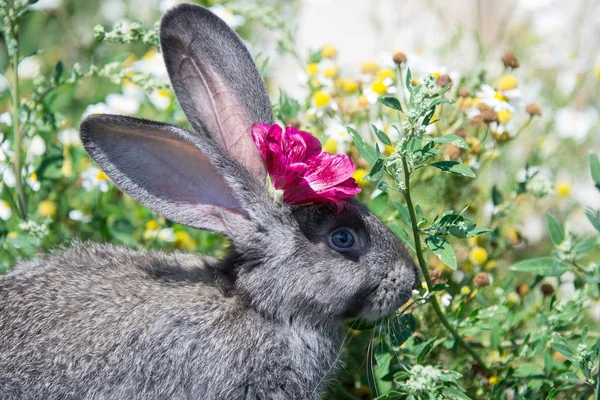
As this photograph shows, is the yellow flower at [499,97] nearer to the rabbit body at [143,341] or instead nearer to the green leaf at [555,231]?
the green leaf at [555,231]

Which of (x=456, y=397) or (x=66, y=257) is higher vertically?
(x=66, y=257)

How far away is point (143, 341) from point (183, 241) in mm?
1597

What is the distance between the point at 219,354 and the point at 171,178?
2.51 ft

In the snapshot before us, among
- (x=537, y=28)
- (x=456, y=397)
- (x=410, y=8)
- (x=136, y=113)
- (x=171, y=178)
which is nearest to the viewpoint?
(x=456, y=397)

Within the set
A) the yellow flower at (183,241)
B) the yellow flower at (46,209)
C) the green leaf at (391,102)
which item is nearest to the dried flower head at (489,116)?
the green leaf at (391,102)

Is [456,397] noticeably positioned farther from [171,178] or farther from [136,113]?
[136,113]

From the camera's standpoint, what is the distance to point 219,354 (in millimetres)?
3514

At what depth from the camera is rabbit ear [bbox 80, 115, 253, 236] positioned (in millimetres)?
3482

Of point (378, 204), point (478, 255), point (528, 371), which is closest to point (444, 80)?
point (378, 204)

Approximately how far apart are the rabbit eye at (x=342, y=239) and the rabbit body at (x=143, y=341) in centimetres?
36

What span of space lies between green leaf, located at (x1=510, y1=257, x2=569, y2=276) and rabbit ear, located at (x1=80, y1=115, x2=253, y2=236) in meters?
1.17

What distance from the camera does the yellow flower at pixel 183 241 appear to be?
502 centimetres

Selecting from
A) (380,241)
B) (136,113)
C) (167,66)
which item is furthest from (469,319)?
Result: (136,113)

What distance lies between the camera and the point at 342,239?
3658 millimetres
